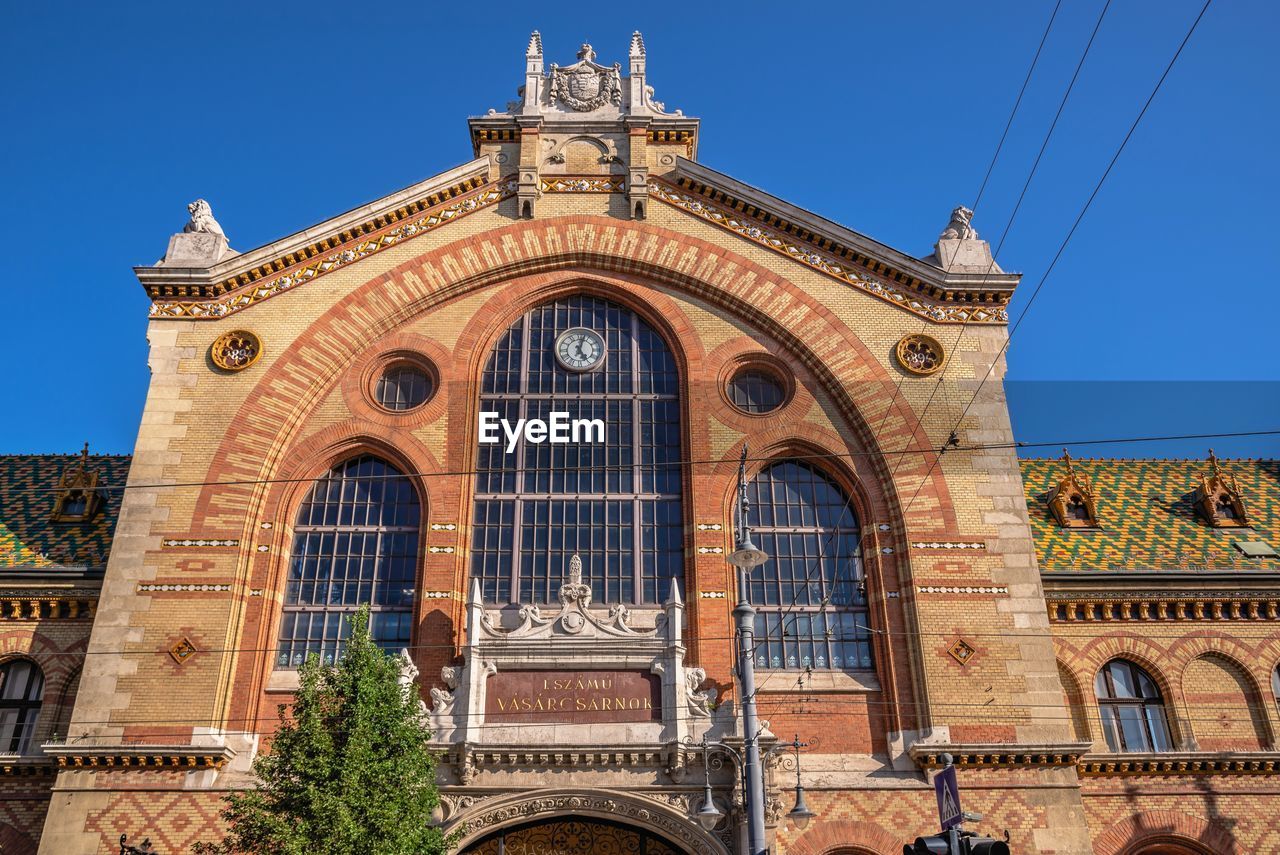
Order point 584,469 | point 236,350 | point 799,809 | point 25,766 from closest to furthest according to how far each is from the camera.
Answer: point 799,809, point 25,766, point 584,469, point 236,350

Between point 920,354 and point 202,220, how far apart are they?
17995 mm

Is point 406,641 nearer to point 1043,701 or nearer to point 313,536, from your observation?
point 313,536

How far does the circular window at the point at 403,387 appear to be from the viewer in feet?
90.5

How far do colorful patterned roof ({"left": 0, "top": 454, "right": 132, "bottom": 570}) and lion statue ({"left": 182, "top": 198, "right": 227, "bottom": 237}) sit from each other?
7113 millimetres

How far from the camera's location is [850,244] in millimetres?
28375

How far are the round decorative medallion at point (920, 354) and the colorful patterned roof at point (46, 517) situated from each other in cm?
1939

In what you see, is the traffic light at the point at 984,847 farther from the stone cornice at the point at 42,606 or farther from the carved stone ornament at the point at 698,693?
the stone cornice at the point at 42,606

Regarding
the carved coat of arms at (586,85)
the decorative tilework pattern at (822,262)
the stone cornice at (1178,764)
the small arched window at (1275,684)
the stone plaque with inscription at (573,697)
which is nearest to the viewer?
the stone plaque with inscription at (573,697)

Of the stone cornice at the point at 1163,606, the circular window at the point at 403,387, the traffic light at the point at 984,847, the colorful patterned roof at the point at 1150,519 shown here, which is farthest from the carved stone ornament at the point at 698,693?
the traffic light at the point at 984,847

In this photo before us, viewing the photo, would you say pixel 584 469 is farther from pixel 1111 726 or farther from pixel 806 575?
pixel 1111 726

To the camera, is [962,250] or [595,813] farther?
[962,250]

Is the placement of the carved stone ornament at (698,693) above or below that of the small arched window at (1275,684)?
below

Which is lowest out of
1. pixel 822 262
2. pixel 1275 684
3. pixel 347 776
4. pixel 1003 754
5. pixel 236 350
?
pixel 347 776

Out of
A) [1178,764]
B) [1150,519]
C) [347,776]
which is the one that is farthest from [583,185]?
[1178,764]
